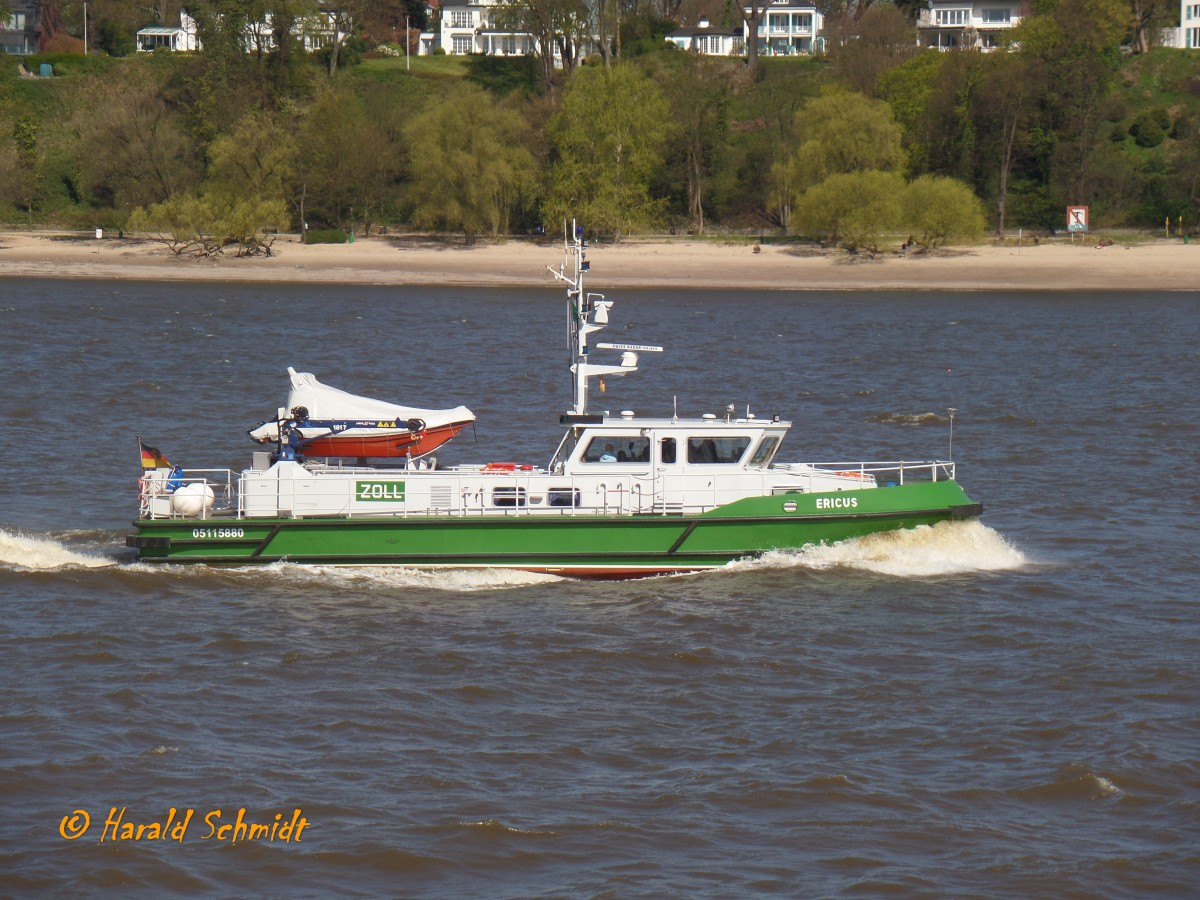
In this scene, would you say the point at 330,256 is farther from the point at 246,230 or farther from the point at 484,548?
the point at 484,548

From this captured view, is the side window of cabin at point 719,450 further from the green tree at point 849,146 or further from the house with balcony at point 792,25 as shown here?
the house with balcony at point 792,25

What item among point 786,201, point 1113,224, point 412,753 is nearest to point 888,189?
point 786,201

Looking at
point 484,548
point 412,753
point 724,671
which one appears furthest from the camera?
point 484,548

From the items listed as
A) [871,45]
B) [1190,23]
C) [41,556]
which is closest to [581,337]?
[41,556]

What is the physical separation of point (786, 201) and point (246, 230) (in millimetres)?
26878

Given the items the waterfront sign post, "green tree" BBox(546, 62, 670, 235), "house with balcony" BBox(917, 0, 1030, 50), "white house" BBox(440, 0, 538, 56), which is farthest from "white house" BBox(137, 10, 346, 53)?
the waterfront sign post

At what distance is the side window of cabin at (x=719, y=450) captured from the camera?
2147 centimetres

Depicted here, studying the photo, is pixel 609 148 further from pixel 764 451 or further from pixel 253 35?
pixel 764 451

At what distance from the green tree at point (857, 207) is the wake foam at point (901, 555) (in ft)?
171

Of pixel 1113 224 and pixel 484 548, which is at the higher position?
pixel 1113 224

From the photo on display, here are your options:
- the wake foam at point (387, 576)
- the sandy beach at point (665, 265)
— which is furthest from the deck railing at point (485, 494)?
the sandy beach at point (665, 265)

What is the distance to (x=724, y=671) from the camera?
1817cm

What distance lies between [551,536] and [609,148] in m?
62.3

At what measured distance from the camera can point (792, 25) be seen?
124 meters
